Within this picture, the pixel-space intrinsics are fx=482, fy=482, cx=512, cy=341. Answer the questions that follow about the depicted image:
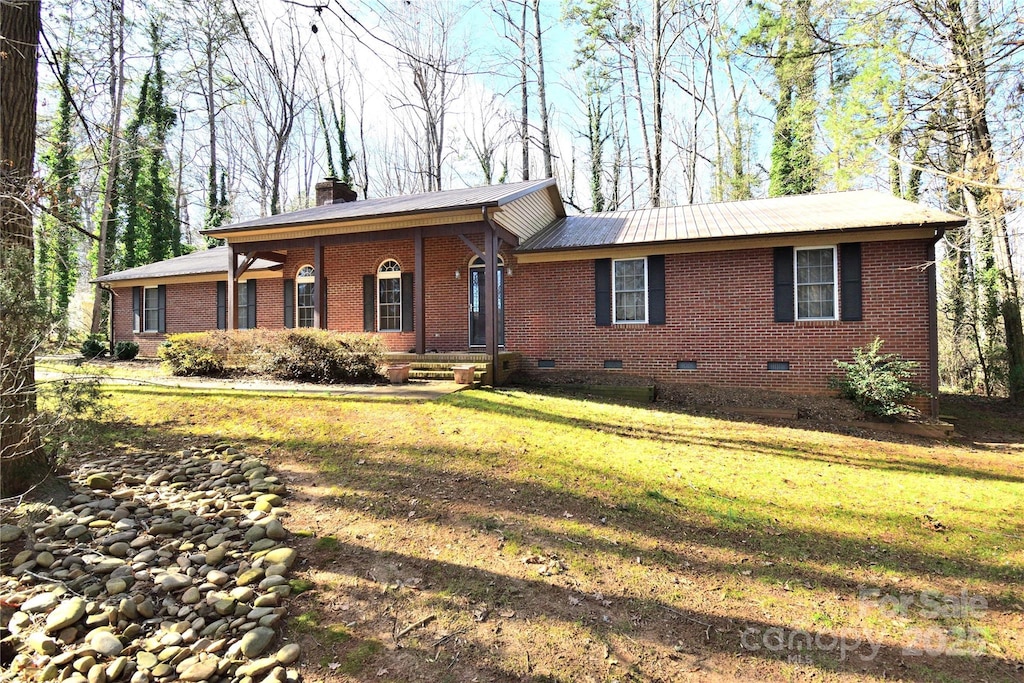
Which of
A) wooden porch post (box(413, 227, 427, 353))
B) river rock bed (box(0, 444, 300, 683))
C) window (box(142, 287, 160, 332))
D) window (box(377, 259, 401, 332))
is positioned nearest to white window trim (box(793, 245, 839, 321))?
wooden porch post (box(413, 227, 427, 353))

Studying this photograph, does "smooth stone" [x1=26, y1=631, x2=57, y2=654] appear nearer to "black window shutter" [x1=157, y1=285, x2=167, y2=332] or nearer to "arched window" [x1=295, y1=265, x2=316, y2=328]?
"arched window" [x1=295, y1=265, x2=316, y2=328]

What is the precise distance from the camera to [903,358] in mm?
9711

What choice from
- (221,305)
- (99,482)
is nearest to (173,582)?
(99,482)

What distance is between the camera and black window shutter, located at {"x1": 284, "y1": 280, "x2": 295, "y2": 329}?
1496 cm

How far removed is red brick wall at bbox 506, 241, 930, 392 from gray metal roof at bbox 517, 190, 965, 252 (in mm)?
542

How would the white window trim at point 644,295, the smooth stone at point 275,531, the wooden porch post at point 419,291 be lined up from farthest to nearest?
the white window trim at point 644,295 < the wooden porch post at point 419,291 < the smooth stone at point 275,531

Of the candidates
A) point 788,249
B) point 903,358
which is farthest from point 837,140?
point 903,358

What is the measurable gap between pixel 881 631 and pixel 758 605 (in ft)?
2.37

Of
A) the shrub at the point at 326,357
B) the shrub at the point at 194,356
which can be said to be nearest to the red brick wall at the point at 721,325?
the shrub at the point at 326,357

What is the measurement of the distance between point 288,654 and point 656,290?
10.2 metres

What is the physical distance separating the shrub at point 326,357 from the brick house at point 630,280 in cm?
161

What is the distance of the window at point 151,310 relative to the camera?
17406 mm

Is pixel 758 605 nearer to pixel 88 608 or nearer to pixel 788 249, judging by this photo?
pixel 88 608

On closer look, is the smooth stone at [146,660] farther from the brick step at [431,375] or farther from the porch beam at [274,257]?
the porch beam at [274,257]
